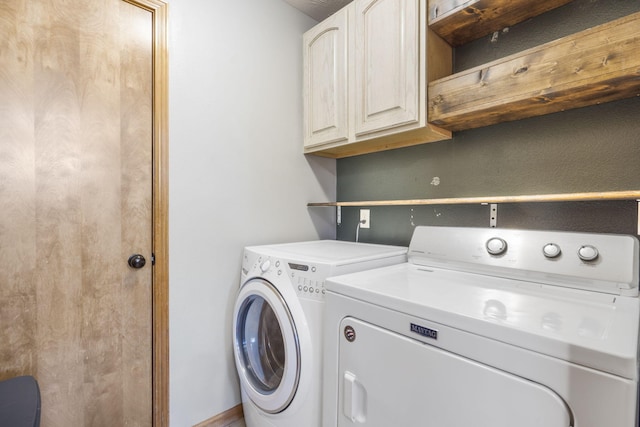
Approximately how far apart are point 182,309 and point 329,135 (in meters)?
1.25

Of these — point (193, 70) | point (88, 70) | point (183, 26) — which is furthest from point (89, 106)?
point (183, 26)

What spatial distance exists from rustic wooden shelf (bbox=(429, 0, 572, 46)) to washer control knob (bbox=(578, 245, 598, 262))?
1.02 m

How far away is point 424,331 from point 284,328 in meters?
0.65

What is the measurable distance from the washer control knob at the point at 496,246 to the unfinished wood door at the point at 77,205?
4.96 ft

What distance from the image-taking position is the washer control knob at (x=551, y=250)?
1.07 m

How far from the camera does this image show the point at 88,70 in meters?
1.27

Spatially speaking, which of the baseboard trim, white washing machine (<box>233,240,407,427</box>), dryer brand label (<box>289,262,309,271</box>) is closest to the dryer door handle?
white washing machine (<box>233,240,407,427</box>)

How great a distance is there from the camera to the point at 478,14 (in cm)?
133

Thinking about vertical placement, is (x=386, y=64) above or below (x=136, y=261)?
above

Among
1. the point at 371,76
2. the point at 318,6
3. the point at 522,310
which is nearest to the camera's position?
the point at 522,310

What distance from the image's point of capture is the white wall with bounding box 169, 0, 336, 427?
1.51 m

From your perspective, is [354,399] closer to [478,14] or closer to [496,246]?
[496,246]

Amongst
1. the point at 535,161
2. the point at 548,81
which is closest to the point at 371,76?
the point at 548,81

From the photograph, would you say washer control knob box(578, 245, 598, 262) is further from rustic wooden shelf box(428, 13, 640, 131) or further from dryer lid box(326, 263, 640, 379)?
rustic wooden shelf box(428, 13, 640, 131)
